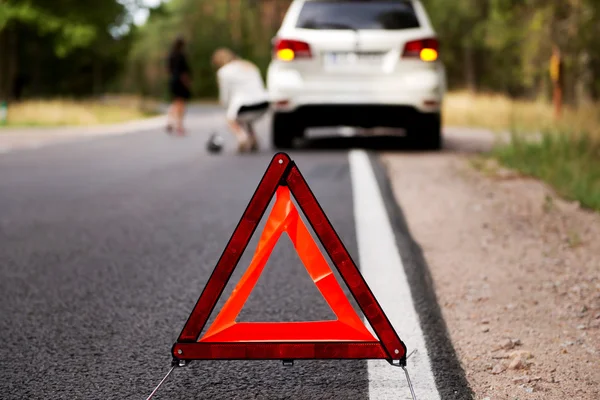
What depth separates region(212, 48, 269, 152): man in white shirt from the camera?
1318cm

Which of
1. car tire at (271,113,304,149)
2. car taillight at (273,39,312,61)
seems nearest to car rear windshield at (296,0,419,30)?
car taillight at (273,39,312,61)

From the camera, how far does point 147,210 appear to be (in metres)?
7.73

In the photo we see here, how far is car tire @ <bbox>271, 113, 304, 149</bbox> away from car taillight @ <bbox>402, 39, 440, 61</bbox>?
1.64 meters

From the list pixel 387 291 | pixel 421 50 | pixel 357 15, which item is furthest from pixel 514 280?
pixel 357 15

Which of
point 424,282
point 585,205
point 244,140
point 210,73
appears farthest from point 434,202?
point 210,73

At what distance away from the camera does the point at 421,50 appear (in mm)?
11664

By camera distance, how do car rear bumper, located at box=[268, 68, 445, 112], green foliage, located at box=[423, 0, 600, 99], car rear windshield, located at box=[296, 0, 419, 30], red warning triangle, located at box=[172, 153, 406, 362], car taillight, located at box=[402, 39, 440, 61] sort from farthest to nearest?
green foliage, located at box=[423, 0, 600, 99] → car rear windshield, located at box=[296, 0, 419, 30] → car taillight, located at box=[402, 39, 440, 61] → car rear bumper, located at box=[268, 68, 445, 112] → red warning triangle, located at box=[172, 153, 406, 362]

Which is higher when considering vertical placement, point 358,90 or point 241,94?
point 358,90

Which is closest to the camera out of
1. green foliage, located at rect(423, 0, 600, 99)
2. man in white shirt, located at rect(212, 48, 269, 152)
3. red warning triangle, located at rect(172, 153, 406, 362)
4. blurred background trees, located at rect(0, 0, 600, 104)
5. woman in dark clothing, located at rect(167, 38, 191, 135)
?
red warning triangle, located at rect(172, 153, 406, 362)

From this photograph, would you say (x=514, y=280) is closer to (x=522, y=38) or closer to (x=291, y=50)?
(x=291, y=50)

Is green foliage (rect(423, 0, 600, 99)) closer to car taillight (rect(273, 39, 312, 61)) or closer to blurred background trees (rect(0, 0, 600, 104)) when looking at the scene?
blurred background trees (rect(0, 0, 600, 104))

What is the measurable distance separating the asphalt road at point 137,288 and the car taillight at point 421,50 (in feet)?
6.94

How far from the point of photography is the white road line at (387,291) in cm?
330

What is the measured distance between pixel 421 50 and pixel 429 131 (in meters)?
1.22
